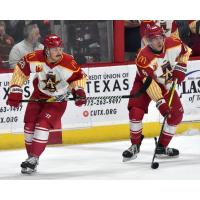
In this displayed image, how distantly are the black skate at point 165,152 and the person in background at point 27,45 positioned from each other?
1.14m

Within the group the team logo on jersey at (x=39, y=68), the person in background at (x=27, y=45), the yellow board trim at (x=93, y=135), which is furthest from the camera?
the yellow board trim at (x=93, y=135)

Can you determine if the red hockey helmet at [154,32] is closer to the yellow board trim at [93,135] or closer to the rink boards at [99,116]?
the rink boards at [99,116]

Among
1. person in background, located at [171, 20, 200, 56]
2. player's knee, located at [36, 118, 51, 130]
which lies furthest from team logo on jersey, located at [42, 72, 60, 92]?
person in background, located at [171, 20, 200, 56]

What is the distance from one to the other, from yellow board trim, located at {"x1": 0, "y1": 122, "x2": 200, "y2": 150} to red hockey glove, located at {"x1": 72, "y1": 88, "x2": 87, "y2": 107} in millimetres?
1059

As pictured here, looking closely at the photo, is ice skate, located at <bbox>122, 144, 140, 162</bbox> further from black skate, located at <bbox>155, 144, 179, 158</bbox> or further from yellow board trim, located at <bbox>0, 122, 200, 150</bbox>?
yellow board trim, located at <bbox>0, 122, 200, 150</bbox>

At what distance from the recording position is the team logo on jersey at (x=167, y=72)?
6.01m

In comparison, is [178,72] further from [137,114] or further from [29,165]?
[29,165]

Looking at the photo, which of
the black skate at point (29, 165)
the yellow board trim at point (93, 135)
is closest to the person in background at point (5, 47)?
the yellow board trim at point (93, 135)

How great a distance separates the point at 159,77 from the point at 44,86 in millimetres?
802

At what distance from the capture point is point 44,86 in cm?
581

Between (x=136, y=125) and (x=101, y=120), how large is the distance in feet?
2.45

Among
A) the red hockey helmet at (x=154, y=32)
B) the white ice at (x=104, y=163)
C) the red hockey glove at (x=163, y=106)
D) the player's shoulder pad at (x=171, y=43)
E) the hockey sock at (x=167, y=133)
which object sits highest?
the red hockey helmet at (x=154, y=32)

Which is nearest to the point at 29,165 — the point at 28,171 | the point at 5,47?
the point at 28,171

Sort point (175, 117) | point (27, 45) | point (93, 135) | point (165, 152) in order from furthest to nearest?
point (93, 135), point (27, 45), point (165, 152), point (175, 117)
